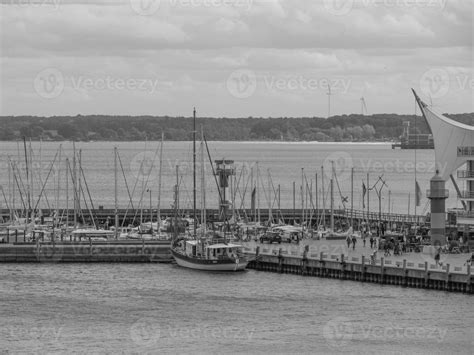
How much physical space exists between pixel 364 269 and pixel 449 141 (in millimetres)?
15819

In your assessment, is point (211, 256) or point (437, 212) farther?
point (437, 212)

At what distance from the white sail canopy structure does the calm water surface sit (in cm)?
1468

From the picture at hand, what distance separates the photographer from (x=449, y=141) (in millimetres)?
80750

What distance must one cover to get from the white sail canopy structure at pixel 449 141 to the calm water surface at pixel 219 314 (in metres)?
14.7

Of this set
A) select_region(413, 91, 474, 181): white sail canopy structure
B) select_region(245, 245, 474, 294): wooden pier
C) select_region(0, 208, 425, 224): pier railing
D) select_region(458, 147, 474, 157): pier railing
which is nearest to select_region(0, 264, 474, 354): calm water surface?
select_region(245, 245, 474, 294): wooden pier

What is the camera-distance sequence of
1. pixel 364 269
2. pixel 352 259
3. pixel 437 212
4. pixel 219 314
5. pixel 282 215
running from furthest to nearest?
pixel 282 215
pixel 437 212
pixel 352 259
pixel 364 269
pixel 219 314

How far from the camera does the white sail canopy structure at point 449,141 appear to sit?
78812mm

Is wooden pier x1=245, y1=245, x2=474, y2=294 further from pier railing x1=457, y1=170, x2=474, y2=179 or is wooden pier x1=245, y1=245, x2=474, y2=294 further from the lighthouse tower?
pier railing x1=457, y1=170, x2=474, y2=179

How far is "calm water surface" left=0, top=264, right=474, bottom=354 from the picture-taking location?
52594mm

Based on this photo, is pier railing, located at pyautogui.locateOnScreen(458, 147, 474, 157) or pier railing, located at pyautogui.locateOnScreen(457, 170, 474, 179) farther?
pier railing, located at pyautogui.locateOnScreen(458, 147, 474, 157)

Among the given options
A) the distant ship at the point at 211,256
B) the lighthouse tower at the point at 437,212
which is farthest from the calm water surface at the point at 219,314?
the lighthouse tower at the point at 437,212

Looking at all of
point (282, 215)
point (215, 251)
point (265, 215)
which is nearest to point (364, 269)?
point (215, 251)

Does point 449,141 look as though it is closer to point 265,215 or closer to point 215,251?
point 215,251

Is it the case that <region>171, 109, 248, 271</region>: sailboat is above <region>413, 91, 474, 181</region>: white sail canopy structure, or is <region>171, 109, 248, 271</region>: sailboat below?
below
